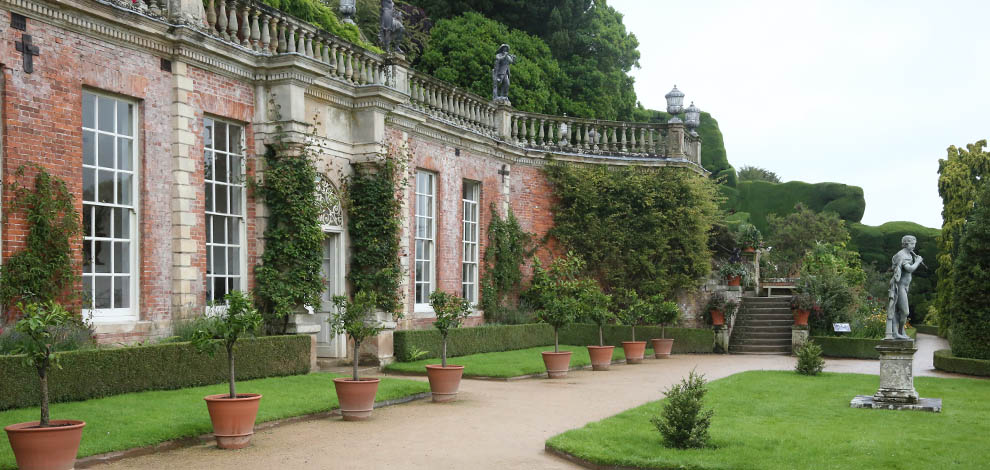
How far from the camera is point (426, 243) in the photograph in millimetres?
18188

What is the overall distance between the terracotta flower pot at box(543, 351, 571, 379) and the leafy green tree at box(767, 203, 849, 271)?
1960cm

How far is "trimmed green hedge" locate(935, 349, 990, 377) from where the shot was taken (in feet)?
54.7

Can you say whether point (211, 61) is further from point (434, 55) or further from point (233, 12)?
point (434, 55)

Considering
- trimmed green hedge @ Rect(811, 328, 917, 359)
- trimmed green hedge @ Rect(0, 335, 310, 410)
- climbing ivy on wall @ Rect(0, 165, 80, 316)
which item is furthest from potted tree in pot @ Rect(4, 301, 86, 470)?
trimmed green hedge @ Rect(811, 328, 917, 359)

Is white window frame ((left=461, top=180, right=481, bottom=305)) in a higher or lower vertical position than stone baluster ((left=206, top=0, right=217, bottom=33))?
lower

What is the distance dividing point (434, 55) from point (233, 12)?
16264 mm

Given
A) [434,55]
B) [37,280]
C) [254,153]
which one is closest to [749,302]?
[434,55]

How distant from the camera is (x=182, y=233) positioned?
11633 millimetres

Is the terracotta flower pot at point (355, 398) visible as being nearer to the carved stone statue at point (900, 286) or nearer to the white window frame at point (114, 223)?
the white window frame at point (114, 223)

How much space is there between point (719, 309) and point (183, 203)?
48.5 feet

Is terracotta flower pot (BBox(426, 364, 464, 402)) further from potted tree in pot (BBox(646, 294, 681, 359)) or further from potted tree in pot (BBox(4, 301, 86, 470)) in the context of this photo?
potted tree in pot (BBox(646, 294, 681, 359))

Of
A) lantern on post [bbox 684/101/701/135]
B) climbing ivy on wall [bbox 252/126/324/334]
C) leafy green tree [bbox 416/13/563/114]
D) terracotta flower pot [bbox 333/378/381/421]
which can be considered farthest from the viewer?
leafy green tree [bbox 416/13/563/114]

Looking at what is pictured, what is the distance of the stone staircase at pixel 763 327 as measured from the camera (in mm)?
21875

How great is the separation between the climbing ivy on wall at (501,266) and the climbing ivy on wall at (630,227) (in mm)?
1611
